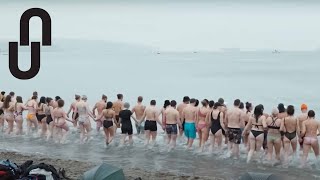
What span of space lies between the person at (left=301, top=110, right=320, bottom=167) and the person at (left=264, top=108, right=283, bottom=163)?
628mm

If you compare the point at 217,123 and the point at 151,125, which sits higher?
the point at 217,123

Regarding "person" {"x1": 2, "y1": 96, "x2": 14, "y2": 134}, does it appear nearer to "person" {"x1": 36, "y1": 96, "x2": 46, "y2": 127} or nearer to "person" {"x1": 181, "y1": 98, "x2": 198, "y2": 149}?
"person" {"x1": 36, "y1": 96, "x2": 46, "y2": 127}

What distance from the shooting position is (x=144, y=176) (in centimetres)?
1237

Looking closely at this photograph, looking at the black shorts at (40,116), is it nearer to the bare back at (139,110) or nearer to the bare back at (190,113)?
the bare back at (139,110)

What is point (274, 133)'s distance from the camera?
13.9m

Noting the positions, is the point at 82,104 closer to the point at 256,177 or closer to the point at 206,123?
the point at 206,123

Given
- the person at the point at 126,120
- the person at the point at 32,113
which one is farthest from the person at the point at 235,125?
the person at the point at 32,113

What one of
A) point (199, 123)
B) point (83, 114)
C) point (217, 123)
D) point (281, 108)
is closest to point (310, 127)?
point (281, 108)

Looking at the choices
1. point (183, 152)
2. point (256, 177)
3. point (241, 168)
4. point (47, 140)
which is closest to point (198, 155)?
point (183, 152)

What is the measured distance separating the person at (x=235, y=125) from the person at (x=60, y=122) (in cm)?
547

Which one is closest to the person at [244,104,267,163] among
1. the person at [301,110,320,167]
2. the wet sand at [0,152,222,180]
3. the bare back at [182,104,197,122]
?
the person at [301,110,320,167]

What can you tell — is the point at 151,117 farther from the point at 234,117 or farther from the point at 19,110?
the point at 19,110

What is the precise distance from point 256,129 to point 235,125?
2.47 ft

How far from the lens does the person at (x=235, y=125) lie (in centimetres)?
1451
